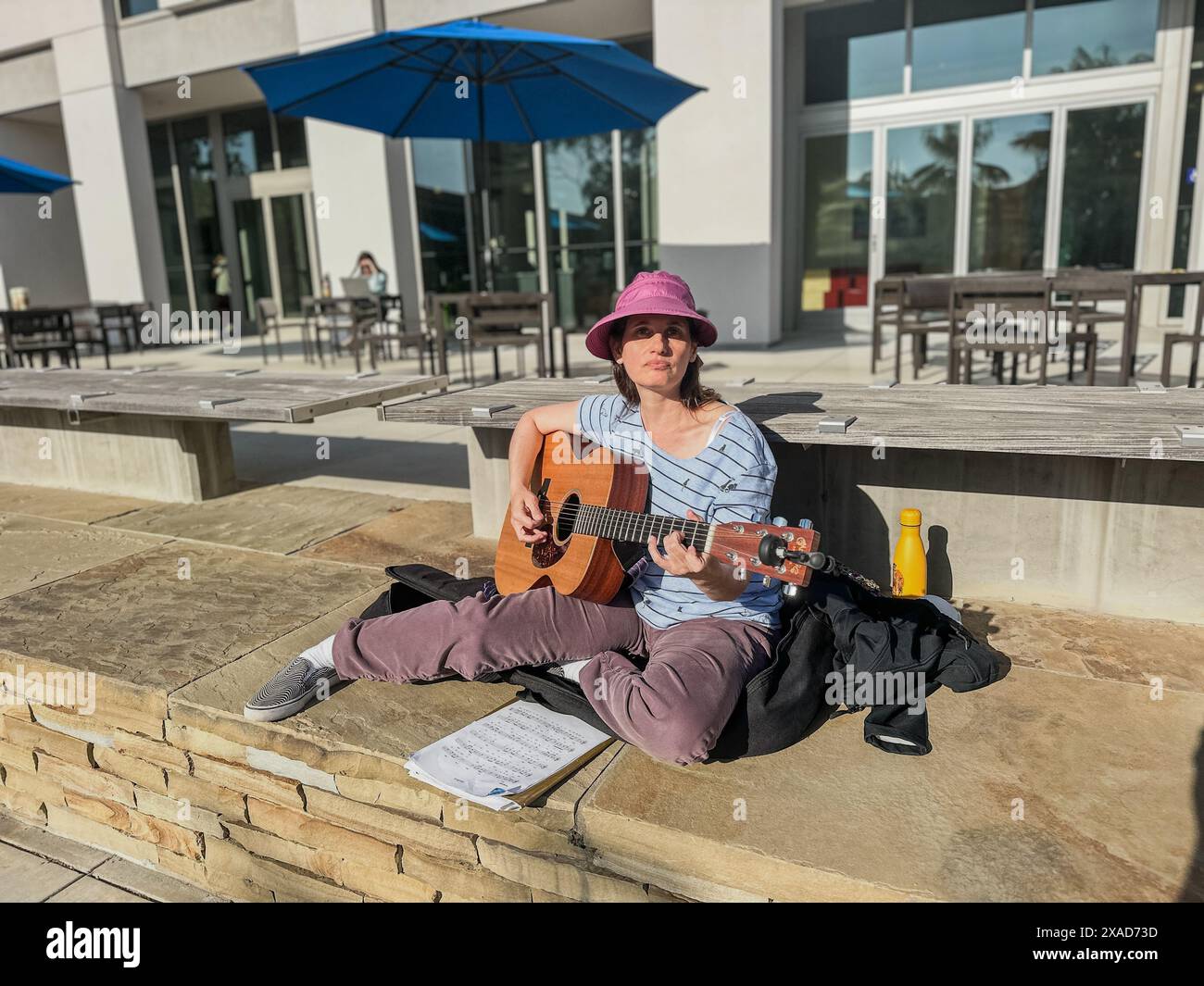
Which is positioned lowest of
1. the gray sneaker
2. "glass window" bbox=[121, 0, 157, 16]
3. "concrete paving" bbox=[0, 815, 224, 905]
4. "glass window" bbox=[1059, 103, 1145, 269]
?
"concrete paving" bbox=[0, 815, 224, 905]

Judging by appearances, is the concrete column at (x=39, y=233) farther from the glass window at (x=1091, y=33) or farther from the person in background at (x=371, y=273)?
the glass window at (x=1091, y=33)

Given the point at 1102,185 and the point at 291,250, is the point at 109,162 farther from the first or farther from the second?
the point at 1102,185

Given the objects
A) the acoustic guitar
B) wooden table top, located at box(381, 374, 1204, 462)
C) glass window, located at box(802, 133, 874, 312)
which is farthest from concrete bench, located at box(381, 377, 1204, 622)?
glass window, located at box(802, 133, 874, 312)

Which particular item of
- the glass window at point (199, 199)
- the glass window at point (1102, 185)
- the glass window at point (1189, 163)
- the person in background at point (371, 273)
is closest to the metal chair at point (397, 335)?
the person in background at point (371, 273)

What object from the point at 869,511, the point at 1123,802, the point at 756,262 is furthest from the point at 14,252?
the point at 1123,802

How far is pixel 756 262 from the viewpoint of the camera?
1074 centimetres

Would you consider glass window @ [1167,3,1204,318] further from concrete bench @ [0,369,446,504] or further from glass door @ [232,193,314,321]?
glass door @ [232,193,314,321]

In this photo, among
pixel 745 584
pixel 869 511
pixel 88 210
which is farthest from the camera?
pixel 88 210

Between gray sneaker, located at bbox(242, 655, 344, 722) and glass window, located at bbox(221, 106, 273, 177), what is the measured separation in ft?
51.5

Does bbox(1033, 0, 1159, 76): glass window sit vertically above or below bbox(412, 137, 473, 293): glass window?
above

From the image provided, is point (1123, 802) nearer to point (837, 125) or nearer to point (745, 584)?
point (745, 584)

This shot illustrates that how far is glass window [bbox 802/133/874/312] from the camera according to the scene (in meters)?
12.1

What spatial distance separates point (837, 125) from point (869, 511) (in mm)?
10305

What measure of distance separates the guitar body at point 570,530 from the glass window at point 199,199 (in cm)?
1664
